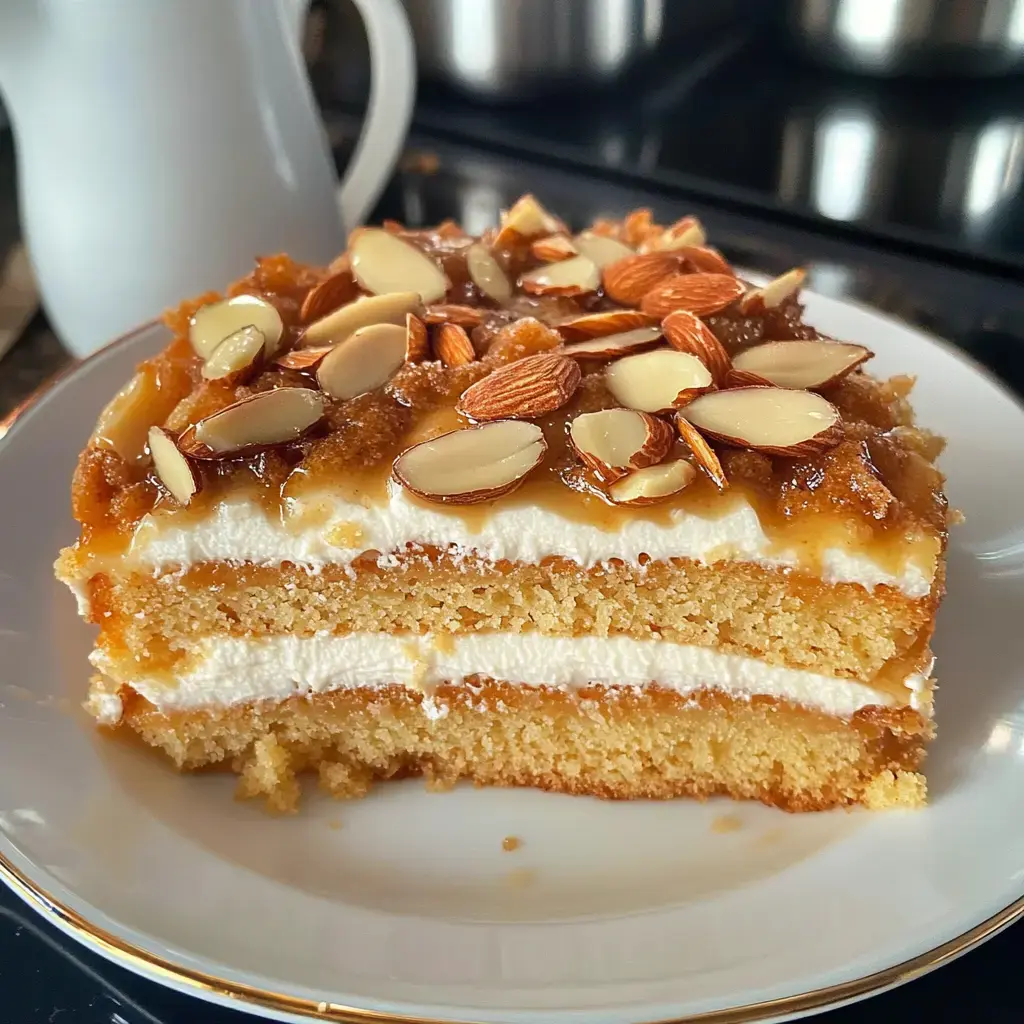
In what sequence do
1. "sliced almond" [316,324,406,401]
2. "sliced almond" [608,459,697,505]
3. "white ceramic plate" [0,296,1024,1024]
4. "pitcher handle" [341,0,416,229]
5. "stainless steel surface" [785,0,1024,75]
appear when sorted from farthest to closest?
1. "stainless steel surface" [785,0,1024,75]
2. "pitcher handle" [341,0,416,229]
3. "sliced almond" [316,324,406,401]
4. "sliced almond" [608,459,697,505]
5. "white ceramic plate" [0,296,1024,1024]

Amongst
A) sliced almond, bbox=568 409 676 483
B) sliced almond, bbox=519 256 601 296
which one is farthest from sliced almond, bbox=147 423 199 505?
sliced almond, bbox=519 256 601 296

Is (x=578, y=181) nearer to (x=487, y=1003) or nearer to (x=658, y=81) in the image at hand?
(x=658, y=81)

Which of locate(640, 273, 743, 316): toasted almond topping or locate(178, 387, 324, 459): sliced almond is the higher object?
locate(640, 273, 743, 316): toasted almond topping

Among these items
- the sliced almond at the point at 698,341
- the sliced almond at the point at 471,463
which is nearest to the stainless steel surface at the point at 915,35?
the sliced almond at the point at 698,341

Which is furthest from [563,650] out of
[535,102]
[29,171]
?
[535,102]

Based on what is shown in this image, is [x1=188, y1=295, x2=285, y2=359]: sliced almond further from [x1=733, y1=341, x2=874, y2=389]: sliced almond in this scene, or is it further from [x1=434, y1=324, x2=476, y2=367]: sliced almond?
[x1=733, y1=341, x2=874, y2=389]: sliced almond

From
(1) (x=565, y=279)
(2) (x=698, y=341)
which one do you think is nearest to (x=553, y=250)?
(1) (x=565, y=279)
